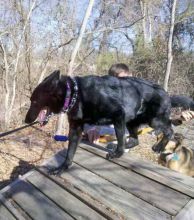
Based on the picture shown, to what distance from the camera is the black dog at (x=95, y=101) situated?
300cm

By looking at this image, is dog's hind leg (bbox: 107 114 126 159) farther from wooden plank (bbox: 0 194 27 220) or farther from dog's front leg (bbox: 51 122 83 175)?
wooden plank (bbox: 0 194 27 220)

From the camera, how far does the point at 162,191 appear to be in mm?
2596

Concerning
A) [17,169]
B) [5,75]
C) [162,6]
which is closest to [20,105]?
[5,75]

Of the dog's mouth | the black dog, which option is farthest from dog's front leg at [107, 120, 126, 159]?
the dog's mouth

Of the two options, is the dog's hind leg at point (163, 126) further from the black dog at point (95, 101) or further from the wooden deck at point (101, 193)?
the wooden deck at point (101, 193)

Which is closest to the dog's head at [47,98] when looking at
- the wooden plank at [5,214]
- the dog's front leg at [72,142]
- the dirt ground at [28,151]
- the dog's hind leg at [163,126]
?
the dog's front leg at [72,142]

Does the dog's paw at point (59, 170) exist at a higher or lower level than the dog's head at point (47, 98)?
lower

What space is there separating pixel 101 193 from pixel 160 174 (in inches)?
22.3

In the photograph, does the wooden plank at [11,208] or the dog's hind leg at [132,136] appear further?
the dog's hind leg at [132,136]

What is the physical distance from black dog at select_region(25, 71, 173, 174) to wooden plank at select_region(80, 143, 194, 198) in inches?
5.4

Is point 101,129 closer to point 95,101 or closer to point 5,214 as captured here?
point 95,101

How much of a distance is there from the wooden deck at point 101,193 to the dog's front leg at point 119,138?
0.06 meters

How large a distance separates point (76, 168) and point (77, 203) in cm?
59

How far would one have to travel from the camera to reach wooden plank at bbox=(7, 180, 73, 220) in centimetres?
271
